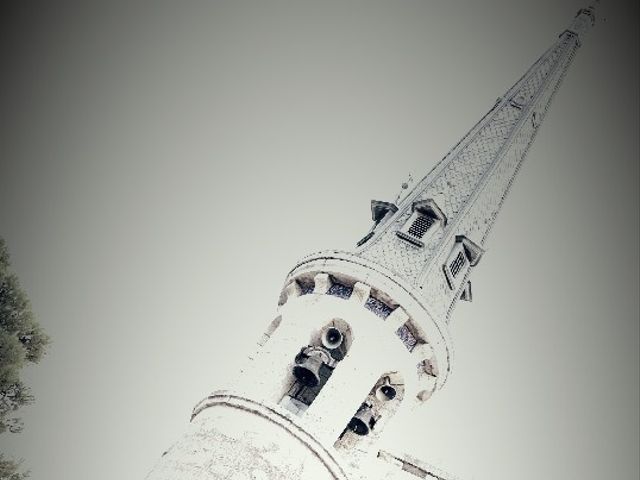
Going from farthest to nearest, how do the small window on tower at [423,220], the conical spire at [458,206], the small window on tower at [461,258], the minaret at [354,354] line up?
the small window on tower at [423,220]
the small window on tower at [461,258]
the conical spire at [458,206]
the minaret at [354,354]

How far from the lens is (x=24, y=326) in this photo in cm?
1235

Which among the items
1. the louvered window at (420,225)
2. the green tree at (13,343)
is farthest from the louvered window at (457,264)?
the green tree at (13,343)

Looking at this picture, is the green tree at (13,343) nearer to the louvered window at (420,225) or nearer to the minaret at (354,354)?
the minaret at (354,354)

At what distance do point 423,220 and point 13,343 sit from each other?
33.4 feet

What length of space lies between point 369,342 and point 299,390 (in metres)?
1.82

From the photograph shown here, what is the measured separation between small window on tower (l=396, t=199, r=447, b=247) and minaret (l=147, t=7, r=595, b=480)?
0.10 ft

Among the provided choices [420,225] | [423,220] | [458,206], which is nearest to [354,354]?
[420,225]

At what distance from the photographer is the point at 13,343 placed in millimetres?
11492

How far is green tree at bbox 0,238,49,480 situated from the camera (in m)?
11.4

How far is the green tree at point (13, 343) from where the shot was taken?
37.4 ft

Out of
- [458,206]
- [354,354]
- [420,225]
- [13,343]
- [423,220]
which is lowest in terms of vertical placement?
[13,343]

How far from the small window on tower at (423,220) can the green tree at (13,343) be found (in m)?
8.95

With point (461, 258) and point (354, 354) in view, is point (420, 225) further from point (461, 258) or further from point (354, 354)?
point (354, 354)

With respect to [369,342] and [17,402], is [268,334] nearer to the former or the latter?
[369,342]
